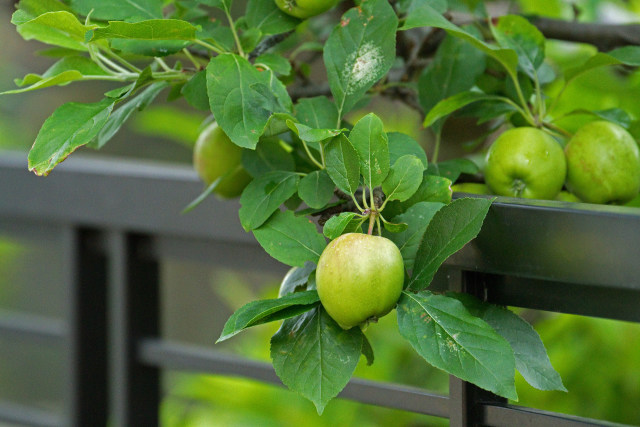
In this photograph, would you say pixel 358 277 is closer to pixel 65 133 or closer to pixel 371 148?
pixel 371 148

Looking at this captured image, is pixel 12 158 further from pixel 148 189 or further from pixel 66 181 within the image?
pixel 148 189

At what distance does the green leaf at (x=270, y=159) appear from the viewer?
56 centimetres

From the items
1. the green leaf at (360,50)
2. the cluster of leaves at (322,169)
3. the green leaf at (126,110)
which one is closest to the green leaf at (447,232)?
the cluster of leaves at (322,169)

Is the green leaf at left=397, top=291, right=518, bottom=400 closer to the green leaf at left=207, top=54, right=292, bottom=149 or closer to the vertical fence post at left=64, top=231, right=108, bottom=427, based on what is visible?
the green leaf at left=207, top=54, right=292, bottom=149

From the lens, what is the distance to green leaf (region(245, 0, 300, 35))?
0.54 meters

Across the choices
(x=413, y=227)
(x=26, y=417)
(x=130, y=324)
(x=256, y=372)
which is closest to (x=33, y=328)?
(x=26, y=417)

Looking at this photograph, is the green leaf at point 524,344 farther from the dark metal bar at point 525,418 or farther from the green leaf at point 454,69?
the green leaf at point 454,69

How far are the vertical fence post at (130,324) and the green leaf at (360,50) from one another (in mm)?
605

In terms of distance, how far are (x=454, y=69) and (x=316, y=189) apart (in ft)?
0.67

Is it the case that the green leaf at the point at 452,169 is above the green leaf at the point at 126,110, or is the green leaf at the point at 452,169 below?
below

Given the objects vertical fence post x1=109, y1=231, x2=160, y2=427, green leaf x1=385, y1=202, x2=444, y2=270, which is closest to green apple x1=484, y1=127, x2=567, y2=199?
green leaf x1=385, y1=202, x2=444, y2=270

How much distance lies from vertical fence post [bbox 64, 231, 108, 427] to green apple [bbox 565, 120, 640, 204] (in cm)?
72

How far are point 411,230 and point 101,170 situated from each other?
66 centimetres

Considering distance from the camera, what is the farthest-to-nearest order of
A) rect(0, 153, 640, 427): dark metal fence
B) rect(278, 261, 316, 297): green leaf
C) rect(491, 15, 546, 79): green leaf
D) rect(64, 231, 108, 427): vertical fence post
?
rect(64, 231, 108, 427): vertical fence post < rect(0, 153, 640, 427): dark metal fence < rect(491, 15, 546, 79): green leaf < rect(278, 261, 316, 297): green leaf
